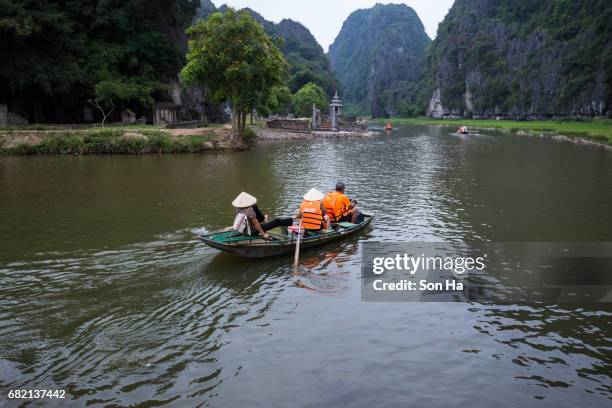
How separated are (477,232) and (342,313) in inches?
312

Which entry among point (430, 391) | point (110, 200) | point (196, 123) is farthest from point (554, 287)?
point (196, 123)

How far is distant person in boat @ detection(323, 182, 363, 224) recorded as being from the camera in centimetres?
1554

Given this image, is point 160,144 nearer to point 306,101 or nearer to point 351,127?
point 351,127

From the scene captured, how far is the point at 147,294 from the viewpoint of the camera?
10.6m

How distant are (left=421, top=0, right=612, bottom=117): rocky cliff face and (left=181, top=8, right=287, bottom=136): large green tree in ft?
263

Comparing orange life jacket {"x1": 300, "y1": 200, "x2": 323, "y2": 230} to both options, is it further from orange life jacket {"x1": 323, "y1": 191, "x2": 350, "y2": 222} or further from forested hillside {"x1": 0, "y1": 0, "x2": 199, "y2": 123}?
forested hillside {"x1": 0, "y1": 0, "x2": 199, "y2": 123}

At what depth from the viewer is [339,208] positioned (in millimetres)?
15578

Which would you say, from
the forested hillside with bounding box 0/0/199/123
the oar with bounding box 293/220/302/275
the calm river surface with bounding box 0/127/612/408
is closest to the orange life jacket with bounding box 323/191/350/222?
the calm river surface with bounding box 0/127/612/408

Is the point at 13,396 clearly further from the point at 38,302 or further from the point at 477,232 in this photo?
the point at 477,232

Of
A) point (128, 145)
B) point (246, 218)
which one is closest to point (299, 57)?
point (128, 145)

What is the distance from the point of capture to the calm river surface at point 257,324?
7.32m

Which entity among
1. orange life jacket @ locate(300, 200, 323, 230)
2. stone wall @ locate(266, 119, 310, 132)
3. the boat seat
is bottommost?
the boat seat

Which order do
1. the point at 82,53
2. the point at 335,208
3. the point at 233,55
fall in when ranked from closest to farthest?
the point at 335,208 → the point at 233,55 → the point at 82,53

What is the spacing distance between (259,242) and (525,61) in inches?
5635
